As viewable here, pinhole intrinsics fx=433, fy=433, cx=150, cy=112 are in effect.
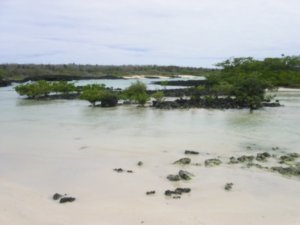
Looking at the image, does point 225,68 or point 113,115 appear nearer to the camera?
point 113,115

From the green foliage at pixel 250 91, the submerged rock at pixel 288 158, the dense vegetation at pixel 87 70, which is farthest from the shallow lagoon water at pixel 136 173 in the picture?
the dense vegetation at pixel 87 70

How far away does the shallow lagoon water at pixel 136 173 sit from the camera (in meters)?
6.42

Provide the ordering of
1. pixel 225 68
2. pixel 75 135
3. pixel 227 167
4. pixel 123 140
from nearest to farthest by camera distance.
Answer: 1. pixel 227 167
2. pixel 123 140
3. pixel 75 135
4. pixel 225 68

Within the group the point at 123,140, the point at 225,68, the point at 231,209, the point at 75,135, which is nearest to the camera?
the point at 231,209

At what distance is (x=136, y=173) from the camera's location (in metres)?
8.88

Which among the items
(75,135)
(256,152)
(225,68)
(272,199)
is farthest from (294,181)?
(225,68)

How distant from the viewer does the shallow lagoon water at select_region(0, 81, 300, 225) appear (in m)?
6.42

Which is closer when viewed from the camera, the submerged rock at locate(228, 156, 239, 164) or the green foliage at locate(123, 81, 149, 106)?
the submerged rock at locate(228, 156, 239, 164)

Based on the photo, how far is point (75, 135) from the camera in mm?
14445

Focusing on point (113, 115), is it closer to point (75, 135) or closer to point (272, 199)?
point (75, 135)

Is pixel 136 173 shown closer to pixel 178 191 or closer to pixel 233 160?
pixel 178 191

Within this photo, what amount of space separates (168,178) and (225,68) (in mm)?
38700

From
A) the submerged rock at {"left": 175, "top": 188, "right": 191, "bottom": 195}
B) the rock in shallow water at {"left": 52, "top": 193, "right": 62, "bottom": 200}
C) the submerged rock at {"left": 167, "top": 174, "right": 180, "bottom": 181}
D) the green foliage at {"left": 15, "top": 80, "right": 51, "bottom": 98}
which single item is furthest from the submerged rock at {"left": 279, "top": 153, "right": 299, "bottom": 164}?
the green foliage at {"left": 15, "top": 80, "right": 51, "bottom": 98}

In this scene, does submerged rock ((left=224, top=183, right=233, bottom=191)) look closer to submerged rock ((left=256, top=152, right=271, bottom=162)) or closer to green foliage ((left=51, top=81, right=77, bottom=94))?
submerged rock ((left=256, top=152, right=271, bottom=162))
